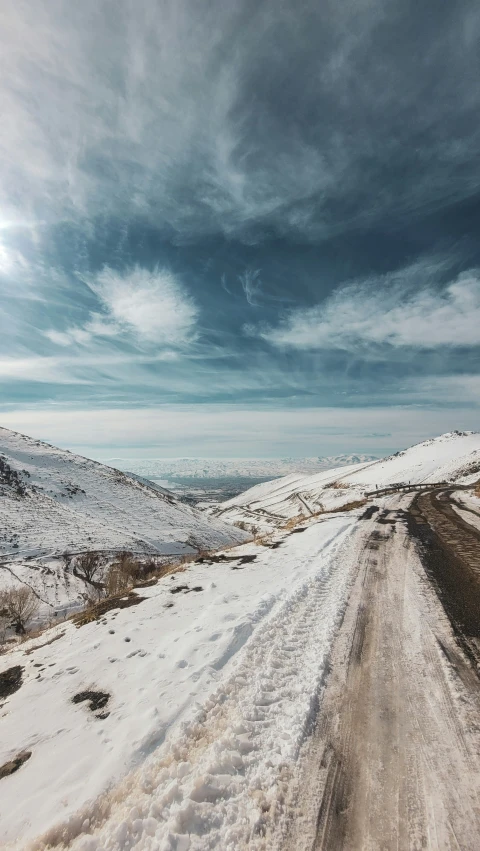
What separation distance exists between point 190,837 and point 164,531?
2289 centimetres

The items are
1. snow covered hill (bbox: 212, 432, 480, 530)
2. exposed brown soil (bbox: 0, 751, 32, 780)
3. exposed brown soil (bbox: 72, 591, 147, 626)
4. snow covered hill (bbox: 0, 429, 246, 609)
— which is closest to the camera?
exposed brown soil (bbox: 0, 751, 32, 780)

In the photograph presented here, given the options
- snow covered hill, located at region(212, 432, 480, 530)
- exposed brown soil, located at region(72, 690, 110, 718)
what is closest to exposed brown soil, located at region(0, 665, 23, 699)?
exposed brown soil, located at region(72, 690, 110, 718)

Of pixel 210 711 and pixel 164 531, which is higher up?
pixel 210 711

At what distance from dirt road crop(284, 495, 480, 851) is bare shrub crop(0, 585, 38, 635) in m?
8.85

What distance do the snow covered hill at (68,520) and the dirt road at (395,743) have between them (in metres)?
11.1

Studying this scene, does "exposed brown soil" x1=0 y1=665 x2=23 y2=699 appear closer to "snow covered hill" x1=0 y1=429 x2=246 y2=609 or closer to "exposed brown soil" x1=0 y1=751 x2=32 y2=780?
"exposed brown soil" x1=0 y1=751 x2=32 y2=780

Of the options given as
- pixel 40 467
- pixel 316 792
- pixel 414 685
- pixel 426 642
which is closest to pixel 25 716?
pixel 316 792

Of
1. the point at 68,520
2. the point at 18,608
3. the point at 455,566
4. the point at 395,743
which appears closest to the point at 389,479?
the point at 68,520

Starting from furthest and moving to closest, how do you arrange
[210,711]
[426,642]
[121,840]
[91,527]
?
[91,527] < [426,642] < [210,711] < [121,840]

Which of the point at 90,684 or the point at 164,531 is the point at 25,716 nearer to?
the point at 90,684

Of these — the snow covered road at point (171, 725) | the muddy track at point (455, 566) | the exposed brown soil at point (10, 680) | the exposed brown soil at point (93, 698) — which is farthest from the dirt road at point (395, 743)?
the exposed brown soil at point (10, 680)

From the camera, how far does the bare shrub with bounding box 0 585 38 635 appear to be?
9398 mm

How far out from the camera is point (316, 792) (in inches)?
114

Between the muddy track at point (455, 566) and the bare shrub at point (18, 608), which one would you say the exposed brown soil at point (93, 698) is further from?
the bare shrub at point (18, 608)
